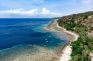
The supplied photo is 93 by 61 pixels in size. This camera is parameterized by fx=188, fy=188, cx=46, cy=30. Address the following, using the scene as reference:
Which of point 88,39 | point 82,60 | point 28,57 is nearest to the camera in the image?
point 82,60

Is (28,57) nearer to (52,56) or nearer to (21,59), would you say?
(21,59)

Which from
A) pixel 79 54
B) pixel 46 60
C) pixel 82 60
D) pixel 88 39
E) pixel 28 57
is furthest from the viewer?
pixel 88 39

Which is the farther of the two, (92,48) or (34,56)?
(34,56)

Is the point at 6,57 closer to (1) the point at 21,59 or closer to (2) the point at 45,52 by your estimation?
(1) the point at 21,59

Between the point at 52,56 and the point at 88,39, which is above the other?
the point at 88,39

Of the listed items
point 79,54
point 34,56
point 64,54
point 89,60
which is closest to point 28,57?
point 34,56

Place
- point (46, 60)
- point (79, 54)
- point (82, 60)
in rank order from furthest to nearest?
1. point (46, 60)
2. point (79, 54)
3. point (82, 60)

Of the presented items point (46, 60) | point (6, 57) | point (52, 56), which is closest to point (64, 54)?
point (52, 56)

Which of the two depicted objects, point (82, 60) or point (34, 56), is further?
point (34, 56)

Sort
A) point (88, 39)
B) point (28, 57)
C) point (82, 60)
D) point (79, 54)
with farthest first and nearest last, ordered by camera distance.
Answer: point (88, 39)
point (28, 57)
point (79, 54)
point (82, 60)
